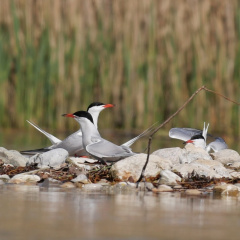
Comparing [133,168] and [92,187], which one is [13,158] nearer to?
[133,168]

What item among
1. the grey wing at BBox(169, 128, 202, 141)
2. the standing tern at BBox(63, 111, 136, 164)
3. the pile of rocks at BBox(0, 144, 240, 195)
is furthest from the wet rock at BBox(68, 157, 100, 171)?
the grey wing at BBox(169, 128, 202, 141)

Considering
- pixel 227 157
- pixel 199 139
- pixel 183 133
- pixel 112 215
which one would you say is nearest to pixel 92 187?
pixel 112 215

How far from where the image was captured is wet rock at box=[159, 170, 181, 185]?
6.09m

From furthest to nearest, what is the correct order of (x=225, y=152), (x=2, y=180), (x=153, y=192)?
(x=225, y=152)
(x=2, y=180)
(x=153, y=192)

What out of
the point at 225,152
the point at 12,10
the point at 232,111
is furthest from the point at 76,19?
the point at 225,152

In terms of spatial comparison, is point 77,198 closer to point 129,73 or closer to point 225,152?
point 225,152

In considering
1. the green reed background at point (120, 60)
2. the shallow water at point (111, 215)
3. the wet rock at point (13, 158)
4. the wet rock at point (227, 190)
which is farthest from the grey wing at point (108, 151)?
the green reed background at point (120, 60)

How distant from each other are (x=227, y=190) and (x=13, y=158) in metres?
2.40

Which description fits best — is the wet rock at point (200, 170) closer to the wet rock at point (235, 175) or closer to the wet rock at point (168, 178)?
the wet rock at point (235, 175)

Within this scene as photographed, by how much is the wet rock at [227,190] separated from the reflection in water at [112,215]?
0.22 metres

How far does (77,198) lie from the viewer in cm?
506

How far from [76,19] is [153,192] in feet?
21.6

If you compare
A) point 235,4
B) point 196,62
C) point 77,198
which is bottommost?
point 77,198

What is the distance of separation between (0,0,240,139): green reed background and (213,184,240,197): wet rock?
6.25 metres
